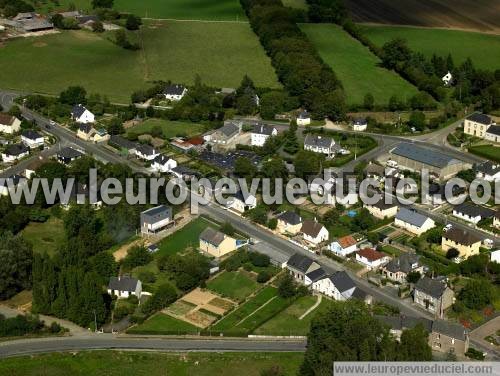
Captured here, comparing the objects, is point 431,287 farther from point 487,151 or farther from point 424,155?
point 487,151

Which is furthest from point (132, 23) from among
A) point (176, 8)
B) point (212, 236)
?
point (212, 236)

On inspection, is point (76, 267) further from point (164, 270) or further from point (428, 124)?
point (428, 124)

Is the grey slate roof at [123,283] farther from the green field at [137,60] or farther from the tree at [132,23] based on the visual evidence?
the tree at [132,23]

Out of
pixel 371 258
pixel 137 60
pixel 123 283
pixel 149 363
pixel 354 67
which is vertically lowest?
pixel 149 363

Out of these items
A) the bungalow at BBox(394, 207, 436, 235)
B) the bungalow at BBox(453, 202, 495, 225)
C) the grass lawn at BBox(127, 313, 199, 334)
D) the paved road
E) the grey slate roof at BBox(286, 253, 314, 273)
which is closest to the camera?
the paved road

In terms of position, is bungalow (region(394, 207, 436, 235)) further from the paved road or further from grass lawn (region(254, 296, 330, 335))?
the paved road

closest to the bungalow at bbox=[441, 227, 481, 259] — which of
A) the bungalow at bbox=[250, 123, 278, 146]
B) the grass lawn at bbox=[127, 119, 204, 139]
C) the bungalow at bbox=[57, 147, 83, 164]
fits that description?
the bungalow at bbox=[250, 123, 278, 146]
